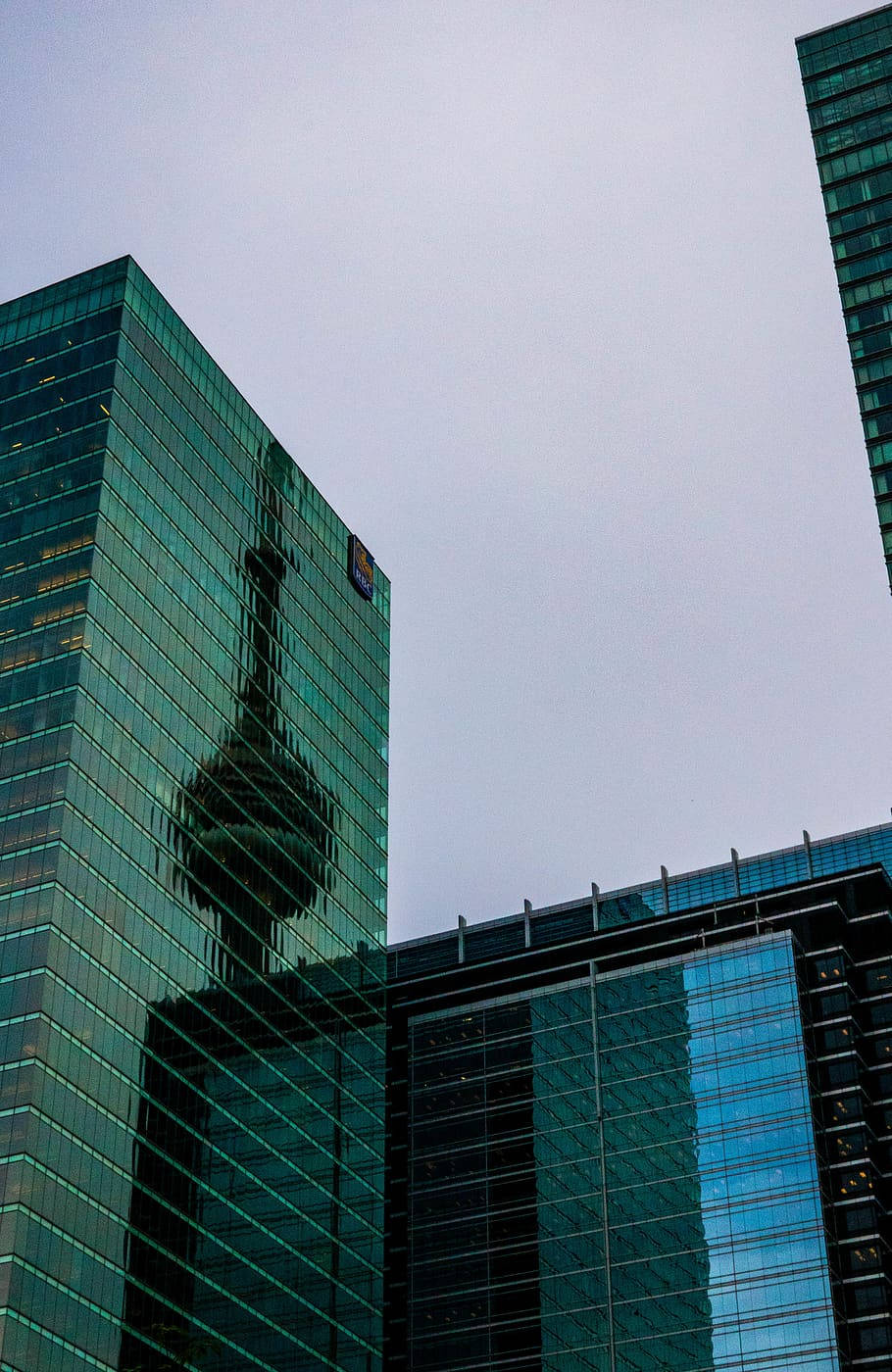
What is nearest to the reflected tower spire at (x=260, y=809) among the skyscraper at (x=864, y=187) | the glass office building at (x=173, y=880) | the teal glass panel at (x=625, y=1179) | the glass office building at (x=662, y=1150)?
the glass office building at (x=173, y=880)

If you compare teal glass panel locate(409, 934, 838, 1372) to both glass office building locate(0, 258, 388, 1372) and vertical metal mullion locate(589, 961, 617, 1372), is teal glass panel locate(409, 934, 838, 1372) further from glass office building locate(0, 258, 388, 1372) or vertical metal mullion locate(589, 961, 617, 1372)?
glass office building locate(0, 258, 388, 1372)

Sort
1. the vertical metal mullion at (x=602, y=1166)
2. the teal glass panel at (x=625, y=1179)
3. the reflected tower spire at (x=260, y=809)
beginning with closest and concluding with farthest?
the reflected tower spire at (x=260, y=809)
the teal glass panel at (x=625, y=1179)
the vertical metal mullion at (x=602, y=1166)

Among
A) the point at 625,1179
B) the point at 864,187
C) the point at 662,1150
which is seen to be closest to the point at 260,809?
the point at 662,1150

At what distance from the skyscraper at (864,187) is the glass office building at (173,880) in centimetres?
5317

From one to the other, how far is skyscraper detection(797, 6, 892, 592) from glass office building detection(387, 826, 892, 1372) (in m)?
57.3

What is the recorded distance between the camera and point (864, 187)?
145500 millimetres

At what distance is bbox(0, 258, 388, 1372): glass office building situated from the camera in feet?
389

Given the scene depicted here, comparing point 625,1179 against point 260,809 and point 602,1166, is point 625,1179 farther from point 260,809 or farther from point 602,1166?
point 260,809

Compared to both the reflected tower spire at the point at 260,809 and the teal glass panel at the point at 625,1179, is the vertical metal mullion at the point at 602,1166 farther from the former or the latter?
the reflected tower spire at the point at 260,809

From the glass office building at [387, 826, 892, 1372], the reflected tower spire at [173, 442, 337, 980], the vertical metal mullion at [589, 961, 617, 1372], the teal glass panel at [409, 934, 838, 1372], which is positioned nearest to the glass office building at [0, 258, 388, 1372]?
the reflected tower spire at [173, 442, 337, 980]

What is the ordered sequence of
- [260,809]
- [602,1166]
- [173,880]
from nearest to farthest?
[173,880], [260,809], [602,1166]

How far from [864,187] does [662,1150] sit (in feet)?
277

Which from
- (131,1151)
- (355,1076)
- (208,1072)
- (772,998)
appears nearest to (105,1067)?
(131,1151)

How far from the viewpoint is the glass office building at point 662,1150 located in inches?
6265
